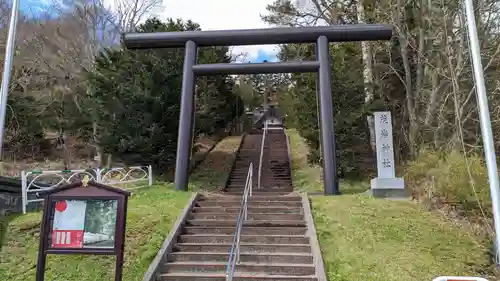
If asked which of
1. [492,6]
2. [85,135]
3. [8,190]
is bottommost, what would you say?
[8,190]

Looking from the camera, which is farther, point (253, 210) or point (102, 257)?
point (253, 210)

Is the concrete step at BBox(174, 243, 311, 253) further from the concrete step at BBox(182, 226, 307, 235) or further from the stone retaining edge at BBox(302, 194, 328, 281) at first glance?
the concrete step at BBox(182, 226, 307, 235)

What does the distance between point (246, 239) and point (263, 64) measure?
20.5 feet

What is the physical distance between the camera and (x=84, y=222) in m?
6.52

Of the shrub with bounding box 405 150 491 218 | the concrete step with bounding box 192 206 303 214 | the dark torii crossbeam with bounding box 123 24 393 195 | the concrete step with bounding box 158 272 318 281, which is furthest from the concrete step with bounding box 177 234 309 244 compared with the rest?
the shrub with bounding box 405 150 491 218

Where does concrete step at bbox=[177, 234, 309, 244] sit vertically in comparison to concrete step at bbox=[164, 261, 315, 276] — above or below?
above

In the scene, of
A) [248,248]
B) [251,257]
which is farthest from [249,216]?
[251,257]

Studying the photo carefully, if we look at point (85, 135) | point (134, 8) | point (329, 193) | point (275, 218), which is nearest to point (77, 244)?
point (275, 218)

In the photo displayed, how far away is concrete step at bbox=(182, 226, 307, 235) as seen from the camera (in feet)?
30.0

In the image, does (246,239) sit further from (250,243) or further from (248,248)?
(248,248)

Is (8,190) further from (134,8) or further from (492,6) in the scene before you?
(134,8)

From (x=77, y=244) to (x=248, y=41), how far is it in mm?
8643

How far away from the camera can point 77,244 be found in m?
6.44

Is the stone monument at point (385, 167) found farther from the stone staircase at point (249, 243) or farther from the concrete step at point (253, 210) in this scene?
the concrete step at point (253, 210)
